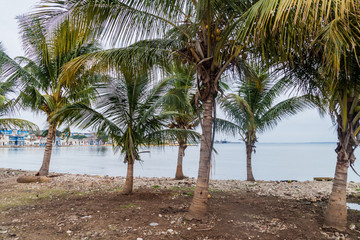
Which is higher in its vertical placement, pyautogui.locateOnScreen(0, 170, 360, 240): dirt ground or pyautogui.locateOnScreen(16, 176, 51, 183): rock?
pyautogui.locateOnScreen(0, 170, 360, 240): dirt ground

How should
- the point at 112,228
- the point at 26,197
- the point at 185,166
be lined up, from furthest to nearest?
1. the point at 185,166
2. the point at 26,197
3. the point at 112,228

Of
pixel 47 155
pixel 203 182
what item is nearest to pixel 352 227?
pixel 203 182

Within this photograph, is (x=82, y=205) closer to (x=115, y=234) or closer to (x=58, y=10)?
(x=115, y=234)

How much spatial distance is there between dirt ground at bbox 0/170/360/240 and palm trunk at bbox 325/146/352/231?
19 centimetres

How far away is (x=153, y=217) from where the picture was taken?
15.1ft

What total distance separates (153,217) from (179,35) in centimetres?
370

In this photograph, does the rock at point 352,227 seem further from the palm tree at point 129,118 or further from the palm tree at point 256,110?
the palm tree at point 256,110

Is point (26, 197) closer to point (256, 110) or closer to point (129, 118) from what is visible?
point (129, 118)

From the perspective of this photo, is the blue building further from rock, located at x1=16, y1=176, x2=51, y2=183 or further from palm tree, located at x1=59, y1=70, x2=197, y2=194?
palm tree, located at x1=59, y1=70, x2=197, y2=194

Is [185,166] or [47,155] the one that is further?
[185,166]

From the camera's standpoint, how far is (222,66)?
189 inches

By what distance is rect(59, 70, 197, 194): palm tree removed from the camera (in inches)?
243

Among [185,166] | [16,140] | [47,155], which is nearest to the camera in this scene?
[47,155]

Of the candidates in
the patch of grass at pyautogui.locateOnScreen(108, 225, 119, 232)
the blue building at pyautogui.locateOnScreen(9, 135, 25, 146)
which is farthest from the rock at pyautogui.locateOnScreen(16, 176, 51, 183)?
the blue building at pyautogui.locateOnScreen(9, 135, 25, 146)
